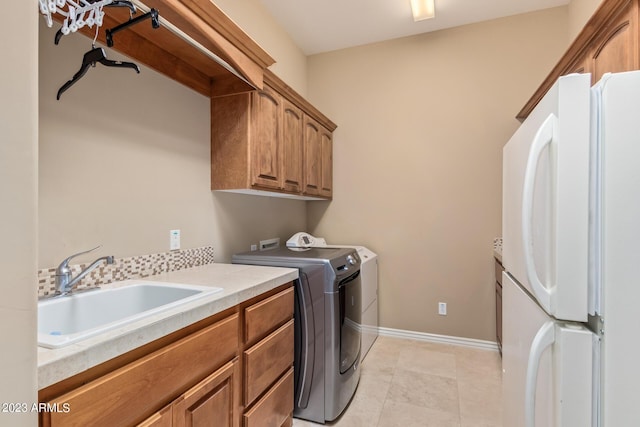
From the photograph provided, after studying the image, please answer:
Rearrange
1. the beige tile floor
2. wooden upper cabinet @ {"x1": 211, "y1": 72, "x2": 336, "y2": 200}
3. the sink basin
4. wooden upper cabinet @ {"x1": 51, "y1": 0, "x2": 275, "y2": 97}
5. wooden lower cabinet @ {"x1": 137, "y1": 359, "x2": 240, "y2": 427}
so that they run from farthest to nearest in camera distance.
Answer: wooden upper cabinet @ {"x1": 211, "y1": 72, "x2": 336, "y2": 200} → the beige tile floor → wooden upper cabinet @ {"x1": 51, "y1": 0, "x2": 275, "y2": 97} → the sink basin → wooden lower cabinet @ {"x1": 137, "y1": 359, "x2": 240, "y2": 427}

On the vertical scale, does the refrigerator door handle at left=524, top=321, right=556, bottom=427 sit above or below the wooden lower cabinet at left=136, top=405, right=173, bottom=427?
above

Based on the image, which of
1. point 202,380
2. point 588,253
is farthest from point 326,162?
point 588,253

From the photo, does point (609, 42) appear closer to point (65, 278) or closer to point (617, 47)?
point (617, 47)

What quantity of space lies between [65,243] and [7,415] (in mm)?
1012

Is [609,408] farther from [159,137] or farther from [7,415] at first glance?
[159,137]

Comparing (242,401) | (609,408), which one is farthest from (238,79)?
(609,408)

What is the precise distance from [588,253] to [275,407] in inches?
60.0

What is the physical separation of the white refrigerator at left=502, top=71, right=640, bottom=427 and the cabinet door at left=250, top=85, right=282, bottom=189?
5.01 ft

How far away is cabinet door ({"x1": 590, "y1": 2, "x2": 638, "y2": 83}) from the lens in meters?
1.24

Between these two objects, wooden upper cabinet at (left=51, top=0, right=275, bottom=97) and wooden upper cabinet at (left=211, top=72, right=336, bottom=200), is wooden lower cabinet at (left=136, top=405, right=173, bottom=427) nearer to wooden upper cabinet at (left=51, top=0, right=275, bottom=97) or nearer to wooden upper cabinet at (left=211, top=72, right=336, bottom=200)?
wooden upper cabinet at (left=211, top=72, right=336, bottom=200)

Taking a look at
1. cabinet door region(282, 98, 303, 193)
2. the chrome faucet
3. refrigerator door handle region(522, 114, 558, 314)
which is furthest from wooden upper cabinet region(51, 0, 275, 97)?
refrigerator door handle region(522, 114, 558, 314)

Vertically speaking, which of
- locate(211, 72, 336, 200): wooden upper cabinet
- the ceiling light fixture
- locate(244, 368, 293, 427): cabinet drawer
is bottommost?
locate(244, 368, 293, 427): cabinet drawer

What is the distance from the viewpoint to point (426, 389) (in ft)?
7.07

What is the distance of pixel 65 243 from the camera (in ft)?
4.05
